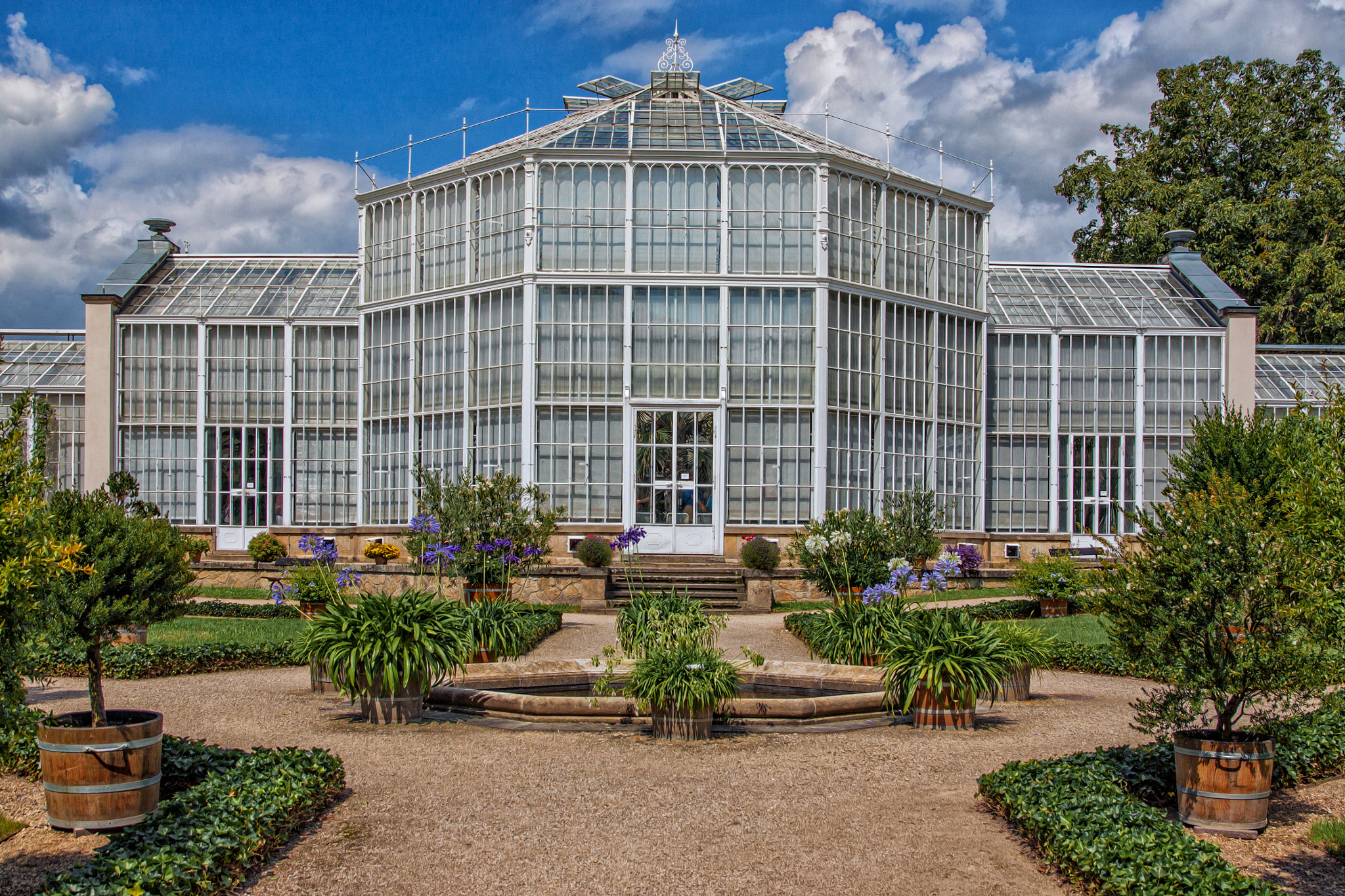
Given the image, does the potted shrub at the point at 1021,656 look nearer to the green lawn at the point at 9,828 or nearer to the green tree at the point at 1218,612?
the green tree at the point at 1218,612

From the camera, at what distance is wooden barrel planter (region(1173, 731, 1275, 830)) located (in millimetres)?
6617

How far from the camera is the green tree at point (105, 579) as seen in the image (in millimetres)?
6785

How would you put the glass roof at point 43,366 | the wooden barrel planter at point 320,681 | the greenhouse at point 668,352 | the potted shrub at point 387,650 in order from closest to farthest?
the potted shrub at point 387,650
the wooden barrel planter at point 320,681
the greenhouse at point 668,352
the glass roof at point 43,366

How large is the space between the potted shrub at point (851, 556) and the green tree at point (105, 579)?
9.55 metres

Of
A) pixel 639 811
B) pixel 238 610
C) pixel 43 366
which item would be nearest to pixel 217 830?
pixel 639 811

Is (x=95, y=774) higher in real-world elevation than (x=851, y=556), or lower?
lower

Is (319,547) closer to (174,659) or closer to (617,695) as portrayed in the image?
(174,659)

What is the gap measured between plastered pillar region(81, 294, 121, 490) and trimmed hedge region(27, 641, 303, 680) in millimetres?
16319

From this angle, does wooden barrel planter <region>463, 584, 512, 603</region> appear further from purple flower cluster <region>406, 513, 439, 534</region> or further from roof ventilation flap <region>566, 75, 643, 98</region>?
roof ventilation flap <region>566, 75, 643, 98</region>

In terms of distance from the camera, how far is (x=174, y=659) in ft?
42.0

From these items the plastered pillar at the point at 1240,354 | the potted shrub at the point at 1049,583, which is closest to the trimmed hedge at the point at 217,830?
the potted shrub at the point at 1049,583

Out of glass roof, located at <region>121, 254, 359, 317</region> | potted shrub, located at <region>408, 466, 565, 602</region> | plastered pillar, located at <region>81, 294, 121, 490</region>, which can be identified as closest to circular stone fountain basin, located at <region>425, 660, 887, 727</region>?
potted shrub, located at <region>408, 466, 565, 602</region>

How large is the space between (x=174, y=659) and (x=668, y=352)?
12.9 m

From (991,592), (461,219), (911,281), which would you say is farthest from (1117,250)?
(461,219)
